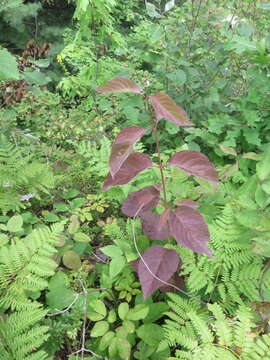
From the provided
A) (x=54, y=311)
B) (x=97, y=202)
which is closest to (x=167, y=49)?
(x=97, y=202)

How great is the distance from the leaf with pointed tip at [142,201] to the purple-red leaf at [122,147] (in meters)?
0.24

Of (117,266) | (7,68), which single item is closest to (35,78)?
(7,68)

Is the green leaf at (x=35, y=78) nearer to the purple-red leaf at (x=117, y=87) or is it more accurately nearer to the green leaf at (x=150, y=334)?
the purple-red leaf at (x=117, y=87)

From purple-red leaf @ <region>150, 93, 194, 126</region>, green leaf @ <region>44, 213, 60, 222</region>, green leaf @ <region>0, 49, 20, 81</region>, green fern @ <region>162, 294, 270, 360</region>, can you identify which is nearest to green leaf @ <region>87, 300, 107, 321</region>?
green fern @ <region>162, 294, 270, 360</region>

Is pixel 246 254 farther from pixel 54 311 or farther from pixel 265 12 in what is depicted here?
pixel 265 12

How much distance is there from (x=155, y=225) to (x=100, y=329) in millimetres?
398

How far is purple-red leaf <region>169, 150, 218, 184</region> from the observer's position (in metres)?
0.94

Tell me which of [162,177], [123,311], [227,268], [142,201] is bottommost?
[123,311]

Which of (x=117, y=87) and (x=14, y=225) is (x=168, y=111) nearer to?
(x=117, y=87)

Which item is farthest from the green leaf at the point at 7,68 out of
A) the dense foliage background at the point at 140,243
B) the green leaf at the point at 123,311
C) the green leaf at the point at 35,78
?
the green leaf at the point at 123,311

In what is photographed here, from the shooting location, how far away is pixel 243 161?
1908mm

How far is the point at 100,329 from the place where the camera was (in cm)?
102

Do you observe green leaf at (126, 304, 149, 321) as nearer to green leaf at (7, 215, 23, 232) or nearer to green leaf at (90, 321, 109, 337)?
green leaf at (90, 321, 109, 337)

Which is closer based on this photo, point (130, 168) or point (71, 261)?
point (130, 168)
